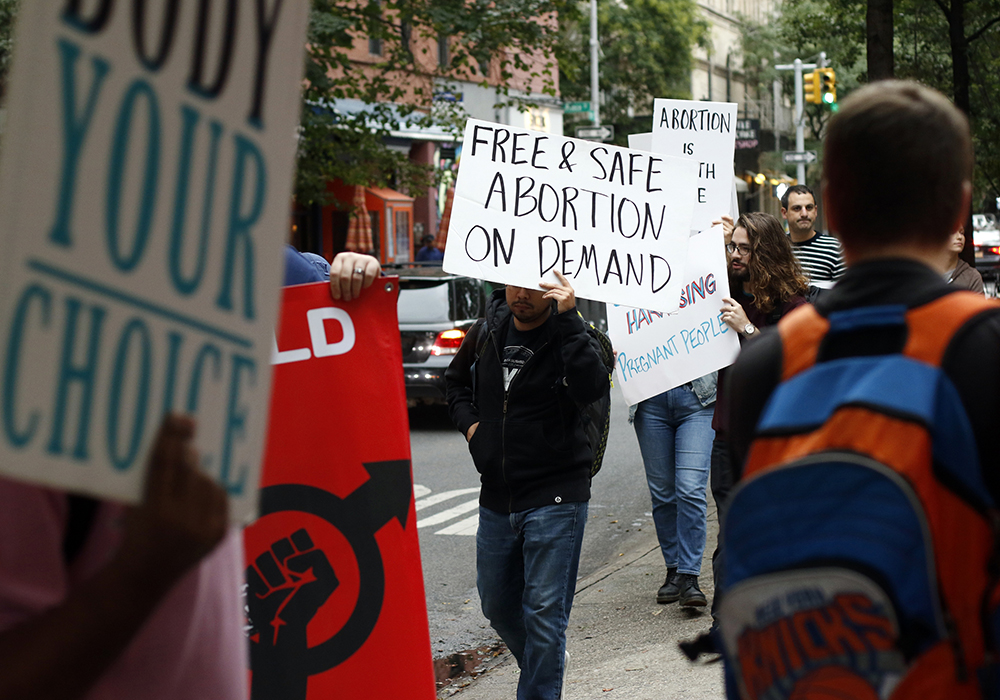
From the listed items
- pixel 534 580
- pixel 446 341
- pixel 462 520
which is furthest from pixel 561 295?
pixel 446 341

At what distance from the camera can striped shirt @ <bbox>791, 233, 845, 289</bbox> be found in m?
5.88

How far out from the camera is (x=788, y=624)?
5.40 feet

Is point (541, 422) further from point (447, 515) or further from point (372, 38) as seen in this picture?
point (372, 38)

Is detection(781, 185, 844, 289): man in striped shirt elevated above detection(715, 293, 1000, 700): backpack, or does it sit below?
above

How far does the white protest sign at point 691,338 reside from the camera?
569cm

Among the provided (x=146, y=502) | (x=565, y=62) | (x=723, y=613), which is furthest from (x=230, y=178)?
(x=565, y=62)

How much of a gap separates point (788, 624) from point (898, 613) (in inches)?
6.3

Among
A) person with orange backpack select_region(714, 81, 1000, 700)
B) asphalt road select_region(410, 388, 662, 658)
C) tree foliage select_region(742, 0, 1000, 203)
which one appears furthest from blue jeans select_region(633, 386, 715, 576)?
tree foliage select_region(742, 0, 1000, 203)

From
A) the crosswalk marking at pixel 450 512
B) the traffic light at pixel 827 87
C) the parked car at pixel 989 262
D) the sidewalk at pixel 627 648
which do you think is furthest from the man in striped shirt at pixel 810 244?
the parked car at pixel 989 262

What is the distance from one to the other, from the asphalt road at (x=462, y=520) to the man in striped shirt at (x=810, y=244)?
6.17ft

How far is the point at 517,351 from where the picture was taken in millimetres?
4266

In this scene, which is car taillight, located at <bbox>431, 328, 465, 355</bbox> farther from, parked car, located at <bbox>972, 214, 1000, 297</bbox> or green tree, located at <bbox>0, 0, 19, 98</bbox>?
parked car, located at <bbox>972, 214, 1000, 297</bbox>

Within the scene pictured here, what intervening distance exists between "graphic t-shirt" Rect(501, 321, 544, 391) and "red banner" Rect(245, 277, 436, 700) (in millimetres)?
986

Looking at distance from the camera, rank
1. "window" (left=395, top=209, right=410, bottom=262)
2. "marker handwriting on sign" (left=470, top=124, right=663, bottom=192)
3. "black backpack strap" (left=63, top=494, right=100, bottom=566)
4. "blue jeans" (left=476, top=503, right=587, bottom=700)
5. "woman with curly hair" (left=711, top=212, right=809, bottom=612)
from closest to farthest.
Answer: "black backpack strap" (left=63, top=494, right=100, bottom=566) → "blue jeans" (left=476, top=503, right=587, bottom=700) → "marker handwriting on sign" (left=470, top=124, right=663, bottom=192) → "woman with curly hair" (left=711, top=212, right=809, bottom=612) → "window" (left=395, top=209, right=410, bottom=262)
